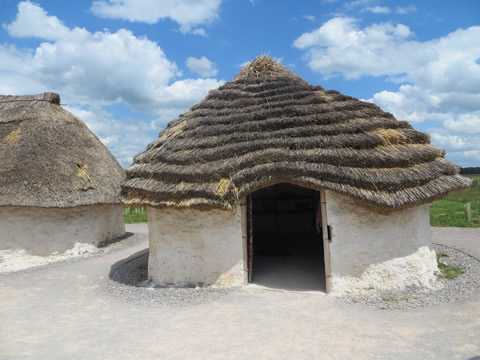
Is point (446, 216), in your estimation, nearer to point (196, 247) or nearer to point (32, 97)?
point (196, 247)

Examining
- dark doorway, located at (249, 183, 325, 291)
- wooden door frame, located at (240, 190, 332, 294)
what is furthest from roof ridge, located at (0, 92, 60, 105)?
wooden door frame, located at (240, 190, 332, 294)

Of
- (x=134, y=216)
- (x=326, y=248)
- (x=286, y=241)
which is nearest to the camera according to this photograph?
(x=326, y=248)

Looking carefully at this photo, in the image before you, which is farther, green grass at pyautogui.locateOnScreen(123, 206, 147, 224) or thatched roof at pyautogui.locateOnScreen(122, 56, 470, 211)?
green grass at pyautogui.locateOnScreen(123, 206, 147, 224)

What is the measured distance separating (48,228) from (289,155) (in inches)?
338

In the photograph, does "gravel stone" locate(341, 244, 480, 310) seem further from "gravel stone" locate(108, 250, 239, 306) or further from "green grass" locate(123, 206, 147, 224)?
"green grass" locate(123, 206, 147, 224)

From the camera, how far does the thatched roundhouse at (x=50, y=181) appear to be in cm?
1103

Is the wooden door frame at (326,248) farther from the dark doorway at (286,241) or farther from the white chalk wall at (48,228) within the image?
the white chalk wall at (48,228)

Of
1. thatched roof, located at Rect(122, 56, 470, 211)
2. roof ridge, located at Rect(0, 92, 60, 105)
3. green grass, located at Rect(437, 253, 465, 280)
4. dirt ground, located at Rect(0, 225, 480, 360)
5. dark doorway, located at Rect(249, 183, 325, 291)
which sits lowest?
dirt ground, located at Rect(0, 225, 480, 360)

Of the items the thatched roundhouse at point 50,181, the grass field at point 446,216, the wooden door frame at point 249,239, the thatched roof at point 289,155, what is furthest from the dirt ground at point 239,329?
the grass field at point 446,216

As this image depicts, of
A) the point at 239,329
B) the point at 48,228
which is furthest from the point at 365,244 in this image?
the point at 48,228

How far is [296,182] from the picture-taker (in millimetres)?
7344

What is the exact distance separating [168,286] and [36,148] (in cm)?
730

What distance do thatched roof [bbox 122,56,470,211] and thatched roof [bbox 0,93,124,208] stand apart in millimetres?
3649

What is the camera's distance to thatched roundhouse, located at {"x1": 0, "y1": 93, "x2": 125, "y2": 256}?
11.0m
